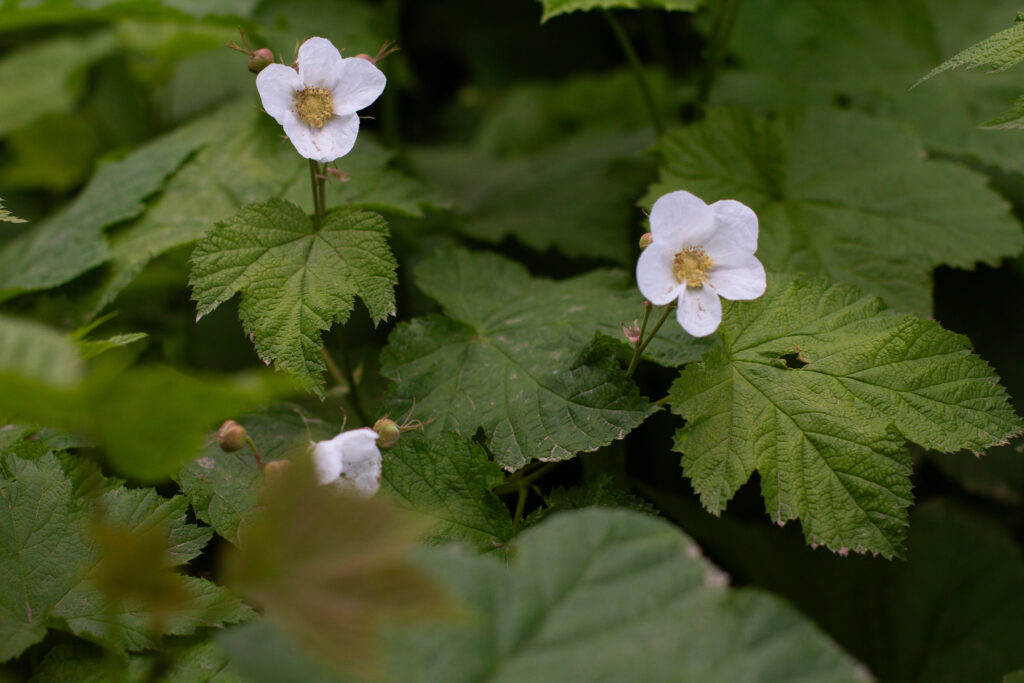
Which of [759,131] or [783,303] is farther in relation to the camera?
[759,131]

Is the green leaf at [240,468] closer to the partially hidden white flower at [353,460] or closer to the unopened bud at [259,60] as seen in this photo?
the partially hidden white flower at [353,460]

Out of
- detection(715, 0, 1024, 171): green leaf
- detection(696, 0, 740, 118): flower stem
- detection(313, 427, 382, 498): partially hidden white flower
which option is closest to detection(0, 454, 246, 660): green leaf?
detection(313, 427, 382, 498): partially hidden white flower

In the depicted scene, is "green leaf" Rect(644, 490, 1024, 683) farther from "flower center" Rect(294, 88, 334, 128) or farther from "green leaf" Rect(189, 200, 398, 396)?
"flower center" Rect(294, 88, 334, 128)

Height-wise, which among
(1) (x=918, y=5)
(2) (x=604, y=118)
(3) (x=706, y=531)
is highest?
(1) (x=918, y=5)

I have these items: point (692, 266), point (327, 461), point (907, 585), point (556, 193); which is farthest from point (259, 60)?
point (907, 585)

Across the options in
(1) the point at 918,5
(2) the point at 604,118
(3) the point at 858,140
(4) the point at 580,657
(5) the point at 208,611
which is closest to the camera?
(4) the point at 580,657

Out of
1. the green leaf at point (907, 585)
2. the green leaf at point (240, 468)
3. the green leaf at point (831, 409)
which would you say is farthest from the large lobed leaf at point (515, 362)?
the green leaf at point (907, 585)

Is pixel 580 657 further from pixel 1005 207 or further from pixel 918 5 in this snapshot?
pixel 918 5

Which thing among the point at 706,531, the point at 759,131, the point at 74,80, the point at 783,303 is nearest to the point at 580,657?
the point at 783,303
